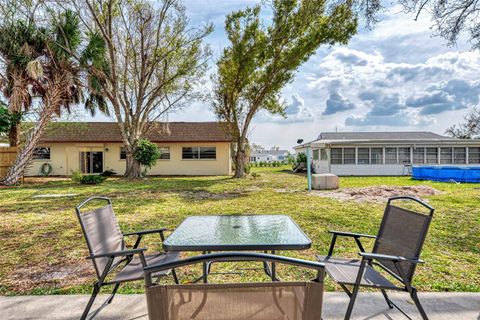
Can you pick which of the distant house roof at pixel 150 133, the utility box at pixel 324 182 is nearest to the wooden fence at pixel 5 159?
the distant house roof at pixel 150 133

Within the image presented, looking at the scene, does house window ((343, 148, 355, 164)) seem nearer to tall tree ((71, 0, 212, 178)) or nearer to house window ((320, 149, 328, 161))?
house window ((320, 149, 328, 161))

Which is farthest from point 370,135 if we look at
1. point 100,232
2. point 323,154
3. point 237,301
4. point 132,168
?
point 237,301

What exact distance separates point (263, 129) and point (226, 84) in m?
12.3

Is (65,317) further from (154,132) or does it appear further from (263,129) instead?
(263,129)

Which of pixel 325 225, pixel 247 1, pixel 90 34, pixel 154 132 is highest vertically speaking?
pixel 247 1

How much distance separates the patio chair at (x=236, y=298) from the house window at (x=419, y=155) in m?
24.9

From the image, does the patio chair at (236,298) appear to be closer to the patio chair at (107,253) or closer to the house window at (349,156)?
the patio chair at (107,253)

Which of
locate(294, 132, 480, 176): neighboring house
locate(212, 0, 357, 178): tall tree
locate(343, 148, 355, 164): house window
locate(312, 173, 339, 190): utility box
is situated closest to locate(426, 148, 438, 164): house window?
locate(294, 132, 480, 176): neighboring house

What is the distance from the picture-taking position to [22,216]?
25.4 ft

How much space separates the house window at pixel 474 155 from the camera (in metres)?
22.8

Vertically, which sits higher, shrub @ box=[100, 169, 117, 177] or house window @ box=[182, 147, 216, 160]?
house window @ box=[182, 147, 216, 160]

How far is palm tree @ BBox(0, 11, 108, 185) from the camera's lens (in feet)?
49.5

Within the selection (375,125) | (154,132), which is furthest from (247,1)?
(375,125)

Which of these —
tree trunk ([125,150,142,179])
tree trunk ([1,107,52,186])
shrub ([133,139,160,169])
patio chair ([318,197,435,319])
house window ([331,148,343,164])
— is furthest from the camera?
house window ([331,148,343,164])
